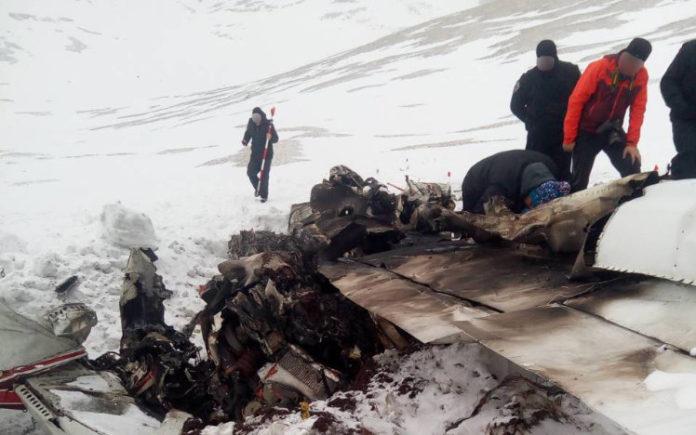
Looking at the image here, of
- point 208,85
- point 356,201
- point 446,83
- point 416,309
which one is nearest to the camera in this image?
point 416,309

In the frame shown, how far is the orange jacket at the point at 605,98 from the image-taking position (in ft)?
14.6

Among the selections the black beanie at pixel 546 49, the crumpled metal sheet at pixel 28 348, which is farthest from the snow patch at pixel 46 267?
the black beanie at pixel 546 49

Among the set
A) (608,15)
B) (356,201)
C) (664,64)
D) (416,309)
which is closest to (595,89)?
(356,201)

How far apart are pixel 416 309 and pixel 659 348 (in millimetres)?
1122

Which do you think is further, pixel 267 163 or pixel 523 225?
pixel 267 163

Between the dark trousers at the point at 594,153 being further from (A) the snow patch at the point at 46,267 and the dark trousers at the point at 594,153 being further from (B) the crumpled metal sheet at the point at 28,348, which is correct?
(A) the snow patch at the point at 46,267

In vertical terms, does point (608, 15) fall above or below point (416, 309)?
above

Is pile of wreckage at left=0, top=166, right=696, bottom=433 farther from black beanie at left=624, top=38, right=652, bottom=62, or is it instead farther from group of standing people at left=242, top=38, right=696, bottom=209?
black beanie at left=624, top=38, right=652, bottom=62

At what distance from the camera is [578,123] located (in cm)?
465

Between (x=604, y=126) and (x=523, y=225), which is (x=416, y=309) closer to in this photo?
(x=523, y=225)

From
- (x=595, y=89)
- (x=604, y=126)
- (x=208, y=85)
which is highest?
(x=208, y=85)

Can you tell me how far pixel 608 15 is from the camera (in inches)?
1172

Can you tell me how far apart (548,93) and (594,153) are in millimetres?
771

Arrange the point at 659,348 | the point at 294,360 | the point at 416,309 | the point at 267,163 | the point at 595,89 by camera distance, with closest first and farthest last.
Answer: the point at 659,348 < the point at 416,309 < the point at 294,360 < the point at 595,89 < the point at 267,163
